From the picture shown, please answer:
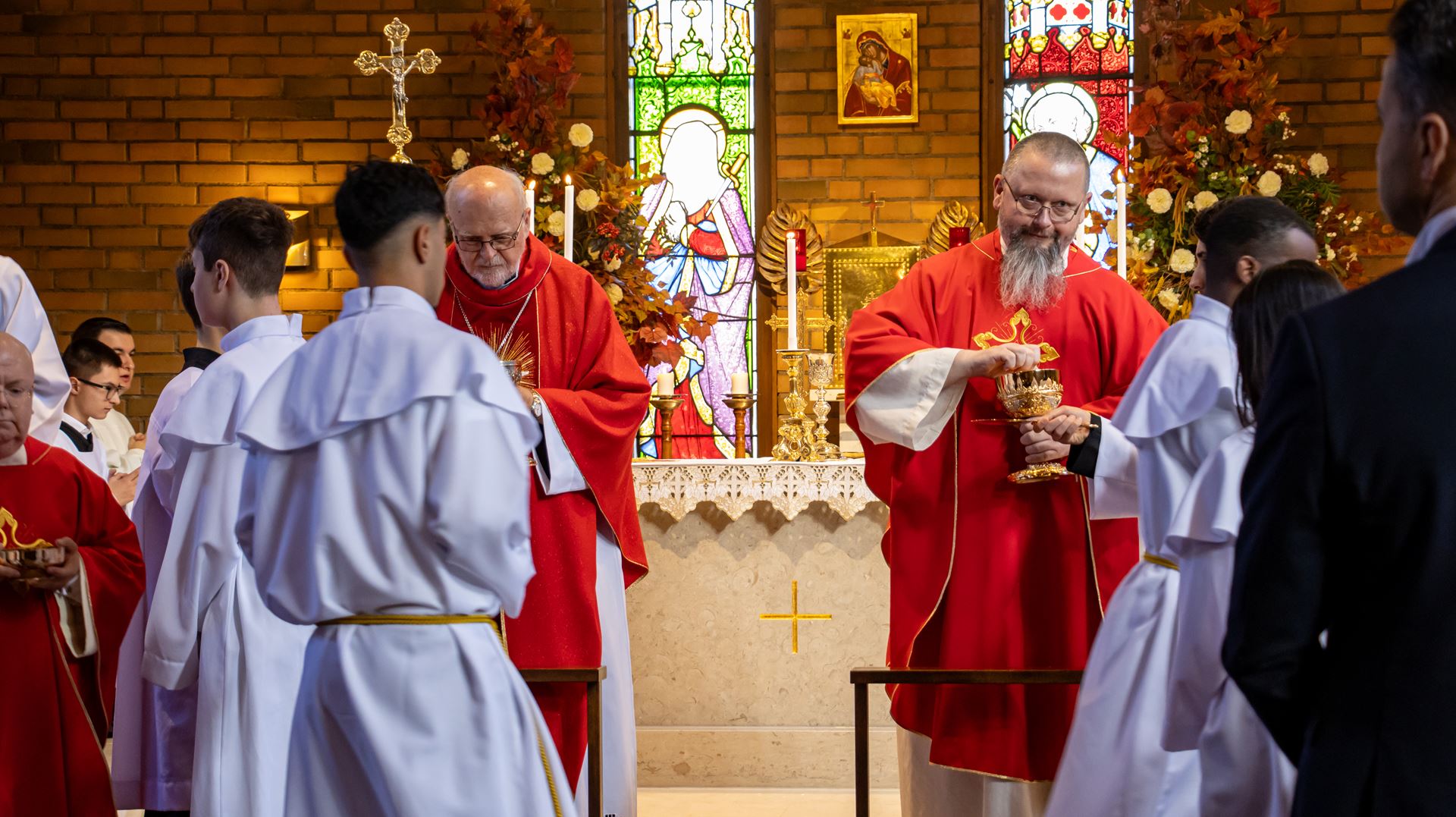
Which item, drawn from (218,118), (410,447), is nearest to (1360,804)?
(410,447)

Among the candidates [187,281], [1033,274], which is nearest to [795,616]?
[1033,274]

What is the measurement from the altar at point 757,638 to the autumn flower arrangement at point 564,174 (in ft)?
4.49

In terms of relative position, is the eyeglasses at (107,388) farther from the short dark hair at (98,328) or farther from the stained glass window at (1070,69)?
the stained glass window at (1070,69)

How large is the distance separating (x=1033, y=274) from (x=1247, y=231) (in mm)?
1011

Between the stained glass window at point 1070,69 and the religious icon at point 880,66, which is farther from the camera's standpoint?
the stained glass window at point 1070,69

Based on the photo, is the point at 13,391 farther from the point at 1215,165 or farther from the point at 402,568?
the point at 1215,165

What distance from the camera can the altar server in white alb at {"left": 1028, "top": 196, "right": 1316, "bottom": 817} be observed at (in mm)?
2775

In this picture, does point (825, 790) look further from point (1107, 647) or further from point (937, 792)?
point (1107, 647)

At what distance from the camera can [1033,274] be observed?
3.86 metres

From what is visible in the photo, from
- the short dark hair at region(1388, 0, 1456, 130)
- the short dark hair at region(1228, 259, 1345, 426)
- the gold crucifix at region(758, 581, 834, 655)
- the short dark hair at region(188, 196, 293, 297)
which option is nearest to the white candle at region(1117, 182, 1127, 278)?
the gold crucifix at region(758, 581, 834, 655)

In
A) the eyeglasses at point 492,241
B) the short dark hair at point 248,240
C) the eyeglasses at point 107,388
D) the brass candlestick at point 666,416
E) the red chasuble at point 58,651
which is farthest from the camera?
the brass candlestick at point 666,416

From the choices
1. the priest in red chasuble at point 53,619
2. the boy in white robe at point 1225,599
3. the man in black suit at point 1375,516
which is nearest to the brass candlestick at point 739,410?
the priest in red chasuble at point 53,619

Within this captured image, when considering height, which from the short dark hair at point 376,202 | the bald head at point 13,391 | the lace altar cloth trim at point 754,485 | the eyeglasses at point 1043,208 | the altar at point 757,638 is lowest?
the altar at point 757,638

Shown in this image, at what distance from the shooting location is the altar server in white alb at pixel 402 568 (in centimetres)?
222
